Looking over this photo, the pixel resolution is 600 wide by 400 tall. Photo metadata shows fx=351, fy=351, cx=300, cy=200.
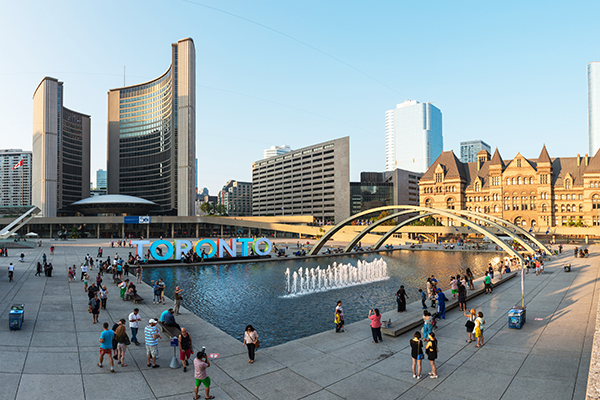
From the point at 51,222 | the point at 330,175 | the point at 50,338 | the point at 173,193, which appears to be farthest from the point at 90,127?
the point at 50,338

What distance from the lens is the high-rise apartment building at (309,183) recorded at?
147125 millimetres

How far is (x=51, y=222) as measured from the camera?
106875 mm

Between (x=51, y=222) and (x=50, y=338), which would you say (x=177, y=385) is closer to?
(x=50, y=338)

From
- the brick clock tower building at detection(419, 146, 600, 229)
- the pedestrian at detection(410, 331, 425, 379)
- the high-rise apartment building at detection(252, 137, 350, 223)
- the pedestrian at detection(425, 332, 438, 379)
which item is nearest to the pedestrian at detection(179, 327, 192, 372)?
the pedestrian at detection(410, 331, 425, 379)

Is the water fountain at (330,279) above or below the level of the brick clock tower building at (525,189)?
below

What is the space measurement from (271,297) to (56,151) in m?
151

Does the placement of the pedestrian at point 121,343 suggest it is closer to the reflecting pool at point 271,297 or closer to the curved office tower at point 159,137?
the reflecting pool at point 271,297

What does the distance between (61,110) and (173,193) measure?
62.7 m

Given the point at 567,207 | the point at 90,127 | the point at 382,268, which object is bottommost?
the point at 382,268

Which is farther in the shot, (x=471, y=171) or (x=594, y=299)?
(x=471, y=171)

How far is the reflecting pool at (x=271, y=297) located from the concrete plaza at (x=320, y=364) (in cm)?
223

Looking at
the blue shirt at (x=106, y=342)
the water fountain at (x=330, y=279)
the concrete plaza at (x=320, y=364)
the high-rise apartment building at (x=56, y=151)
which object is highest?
the high-rise apartment building at (x=56, y=151)

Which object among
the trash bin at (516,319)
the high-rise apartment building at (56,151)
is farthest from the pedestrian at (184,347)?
the high-rise apartment building at (56,151)

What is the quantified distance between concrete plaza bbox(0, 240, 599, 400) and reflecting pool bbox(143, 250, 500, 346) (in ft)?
7.30
